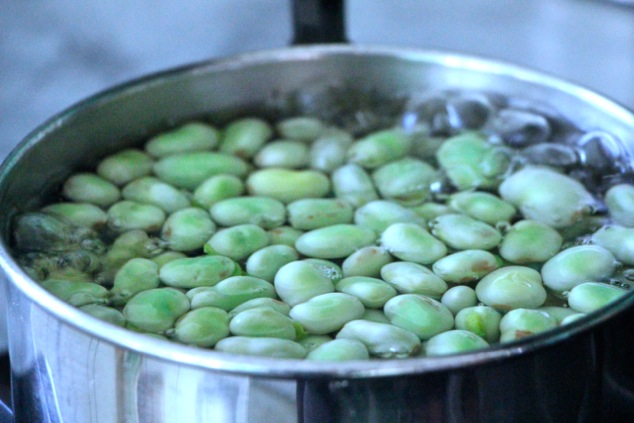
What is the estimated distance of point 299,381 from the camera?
263 mm

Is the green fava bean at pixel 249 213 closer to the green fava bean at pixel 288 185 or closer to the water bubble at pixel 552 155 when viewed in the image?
the green fava bean at pixel 288 185

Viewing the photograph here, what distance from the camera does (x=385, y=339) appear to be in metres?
0.34

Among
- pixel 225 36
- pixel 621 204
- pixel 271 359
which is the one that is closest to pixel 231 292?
pixel 271 359

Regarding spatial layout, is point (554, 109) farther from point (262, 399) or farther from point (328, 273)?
point (262, 399)

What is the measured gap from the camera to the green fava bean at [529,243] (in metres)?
0.42

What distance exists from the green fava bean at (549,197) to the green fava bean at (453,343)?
14 cm

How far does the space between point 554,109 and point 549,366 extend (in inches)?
10.8

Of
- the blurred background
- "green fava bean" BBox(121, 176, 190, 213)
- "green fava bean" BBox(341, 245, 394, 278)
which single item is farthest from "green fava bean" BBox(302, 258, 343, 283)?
the blurred background

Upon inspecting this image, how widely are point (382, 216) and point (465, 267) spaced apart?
0.07 m

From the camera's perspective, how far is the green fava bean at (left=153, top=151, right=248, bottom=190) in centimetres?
51

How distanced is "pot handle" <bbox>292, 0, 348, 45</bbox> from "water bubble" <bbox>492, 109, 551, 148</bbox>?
0.13 m

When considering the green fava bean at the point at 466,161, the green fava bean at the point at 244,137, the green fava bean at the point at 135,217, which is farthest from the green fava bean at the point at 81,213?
the green fava bean at the point at 466,161

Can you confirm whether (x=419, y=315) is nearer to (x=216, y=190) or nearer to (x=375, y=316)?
(x=375, y=316)

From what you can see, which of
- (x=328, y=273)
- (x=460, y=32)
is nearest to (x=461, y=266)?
(x=328, y=273)
